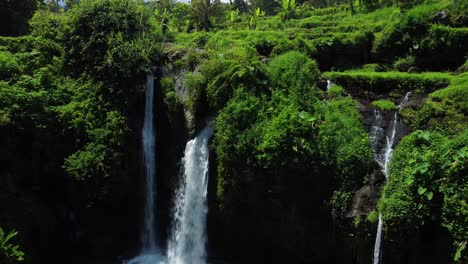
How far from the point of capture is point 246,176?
13.3 metres

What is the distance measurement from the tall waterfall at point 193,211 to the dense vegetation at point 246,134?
1.51ft

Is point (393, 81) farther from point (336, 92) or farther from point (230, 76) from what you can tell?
point (230, 76)

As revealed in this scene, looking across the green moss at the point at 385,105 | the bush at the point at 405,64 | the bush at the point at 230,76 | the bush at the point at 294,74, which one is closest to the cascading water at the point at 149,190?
the bush at the point at 230,76

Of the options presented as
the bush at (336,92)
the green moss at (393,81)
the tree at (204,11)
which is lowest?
the bush at (336,92)

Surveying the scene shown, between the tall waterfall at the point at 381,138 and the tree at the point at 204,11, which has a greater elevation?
the tree at the point at 204,11

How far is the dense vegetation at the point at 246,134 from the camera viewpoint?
11.3m

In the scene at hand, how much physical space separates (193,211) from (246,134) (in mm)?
4007

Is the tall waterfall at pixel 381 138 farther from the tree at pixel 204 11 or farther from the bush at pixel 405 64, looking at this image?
the tree at pixel 204 11

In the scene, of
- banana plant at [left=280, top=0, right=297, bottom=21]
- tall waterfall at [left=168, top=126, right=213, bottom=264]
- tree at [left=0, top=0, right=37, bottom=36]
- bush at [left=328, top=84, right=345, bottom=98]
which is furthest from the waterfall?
banana plant at [left=280, top=0, right=297, bottom=21]

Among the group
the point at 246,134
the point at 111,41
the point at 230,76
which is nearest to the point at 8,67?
the point at 111,41

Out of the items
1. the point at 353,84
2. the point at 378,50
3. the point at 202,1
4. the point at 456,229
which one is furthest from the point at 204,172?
the point at 202,1

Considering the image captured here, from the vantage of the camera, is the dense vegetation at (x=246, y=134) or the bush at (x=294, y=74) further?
the bush at (x=294, y=74)

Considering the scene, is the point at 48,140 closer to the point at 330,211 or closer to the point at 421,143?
the point at 330,211

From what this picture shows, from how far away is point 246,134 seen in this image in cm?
1348
